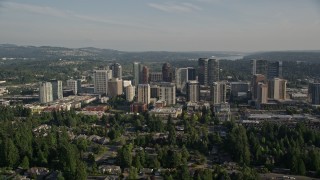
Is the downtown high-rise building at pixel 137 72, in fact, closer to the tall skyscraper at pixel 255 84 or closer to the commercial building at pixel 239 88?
the commercial building at pixel 239 88

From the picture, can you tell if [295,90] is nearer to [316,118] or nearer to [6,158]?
[316,118]

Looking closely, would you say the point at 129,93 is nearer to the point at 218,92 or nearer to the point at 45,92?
the point at 45,92

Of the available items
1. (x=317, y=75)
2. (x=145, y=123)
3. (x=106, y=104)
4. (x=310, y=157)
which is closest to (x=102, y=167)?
(x=310, y=157)

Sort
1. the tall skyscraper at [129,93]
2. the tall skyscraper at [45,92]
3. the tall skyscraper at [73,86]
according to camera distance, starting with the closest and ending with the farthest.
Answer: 1. the tall skyscraper at [45,92]
2. the tall skyscraper at [129,93]
3. the tall skyscraper at [73,86]

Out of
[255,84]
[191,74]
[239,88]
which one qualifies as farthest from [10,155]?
[191,74]

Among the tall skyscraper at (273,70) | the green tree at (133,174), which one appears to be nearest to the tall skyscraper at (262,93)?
the tall skyscraper at (273,70)

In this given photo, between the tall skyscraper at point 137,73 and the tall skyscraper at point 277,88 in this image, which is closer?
the tall skyscraper at point 277,88
